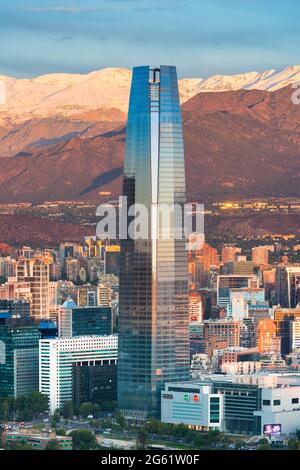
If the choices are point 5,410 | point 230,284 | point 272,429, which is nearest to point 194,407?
point 272,429

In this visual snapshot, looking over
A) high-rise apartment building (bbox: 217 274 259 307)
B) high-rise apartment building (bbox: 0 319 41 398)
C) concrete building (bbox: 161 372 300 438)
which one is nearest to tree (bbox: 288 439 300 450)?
concrete building (bbox: 161 372 300 438)

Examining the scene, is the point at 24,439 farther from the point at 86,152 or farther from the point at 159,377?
the point at 86,152

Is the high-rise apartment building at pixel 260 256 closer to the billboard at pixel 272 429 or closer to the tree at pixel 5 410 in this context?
the tree at pixel 5 410

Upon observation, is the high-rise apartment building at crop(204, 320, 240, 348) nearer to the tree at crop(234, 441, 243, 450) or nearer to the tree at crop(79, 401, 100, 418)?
the tree at crop(79, 401, 100, 418)

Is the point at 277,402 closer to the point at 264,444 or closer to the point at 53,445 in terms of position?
the point at 264,444

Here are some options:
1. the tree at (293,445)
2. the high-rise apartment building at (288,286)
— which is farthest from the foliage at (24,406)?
the high-rise apartment building at (288,286)
